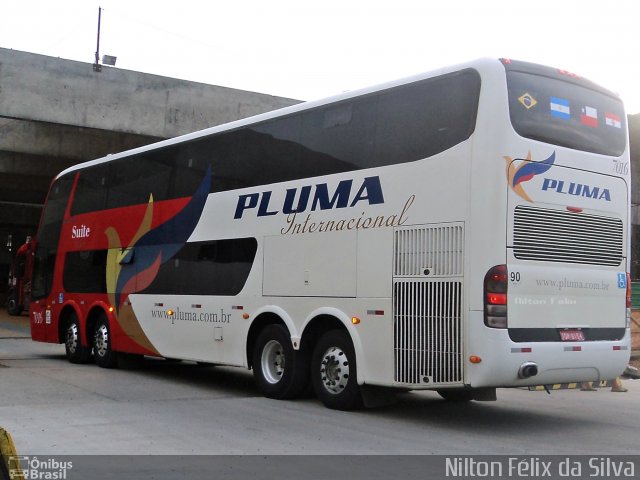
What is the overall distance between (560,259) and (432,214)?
4.89ft

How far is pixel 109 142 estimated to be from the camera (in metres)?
25.3

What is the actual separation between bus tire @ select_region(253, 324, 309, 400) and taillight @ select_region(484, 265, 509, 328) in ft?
9.90

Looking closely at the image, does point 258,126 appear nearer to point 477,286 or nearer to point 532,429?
point 477,286

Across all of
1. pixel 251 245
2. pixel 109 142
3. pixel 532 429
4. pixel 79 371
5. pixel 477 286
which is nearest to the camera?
pixel 477 286

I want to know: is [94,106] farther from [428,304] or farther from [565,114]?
[565,114]

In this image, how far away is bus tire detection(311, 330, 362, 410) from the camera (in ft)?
32.6

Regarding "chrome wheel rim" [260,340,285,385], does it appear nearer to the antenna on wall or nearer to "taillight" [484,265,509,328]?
"taillight" [484,265,509,328]

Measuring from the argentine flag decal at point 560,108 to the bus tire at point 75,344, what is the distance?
398 inches

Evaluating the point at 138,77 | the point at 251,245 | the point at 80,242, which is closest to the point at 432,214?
the point at 251,245

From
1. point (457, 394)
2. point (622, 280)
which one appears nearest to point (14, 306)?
point (457, 394)

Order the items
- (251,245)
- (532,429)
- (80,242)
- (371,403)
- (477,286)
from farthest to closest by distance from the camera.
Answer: (80,242), (251,245), (371,403), (532,429), (477,286)

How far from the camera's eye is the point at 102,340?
49.9 ft

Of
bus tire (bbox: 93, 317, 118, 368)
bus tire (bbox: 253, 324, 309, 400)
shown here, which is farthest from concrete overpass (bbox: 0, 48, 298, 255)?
bus tire (bbox: 253, 324, 309, 400)

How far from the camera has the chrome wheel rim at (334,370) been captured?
1004cm
